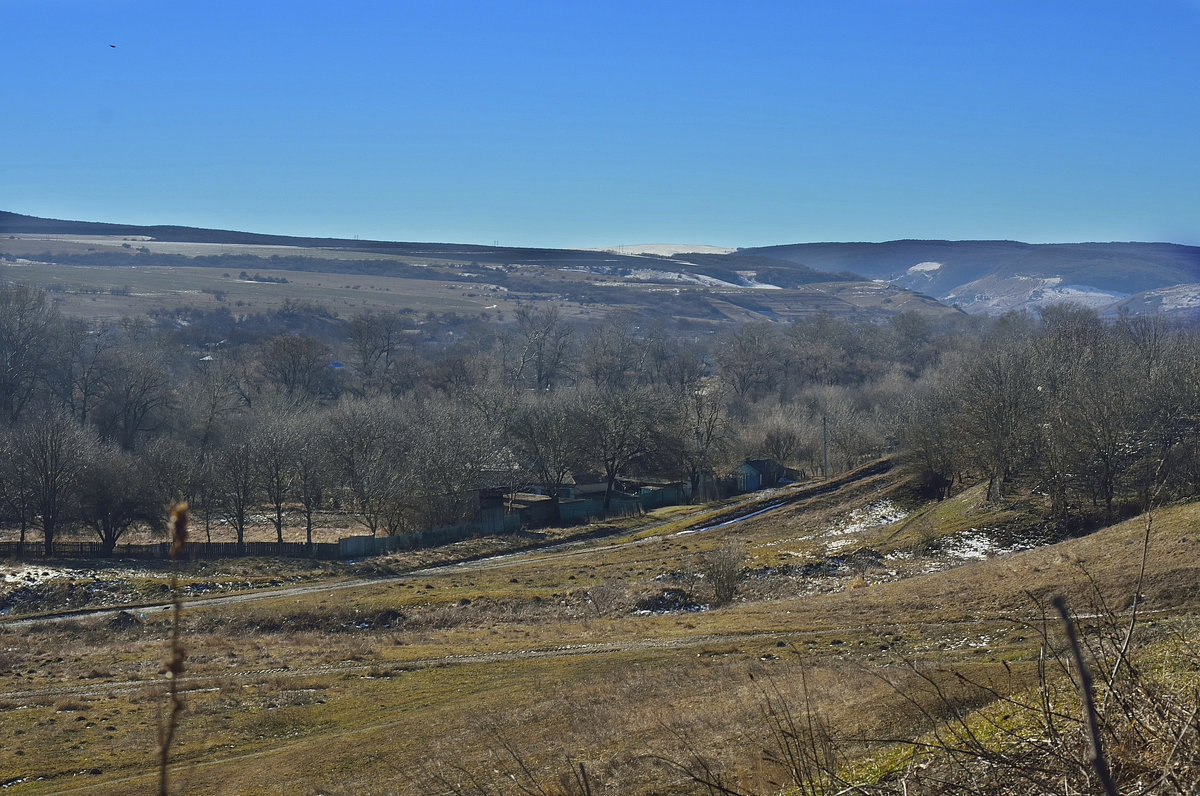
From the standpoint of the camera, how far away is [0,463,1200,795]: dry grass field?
13.1 metres

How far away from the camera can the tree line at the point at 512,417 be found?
47.4 metres

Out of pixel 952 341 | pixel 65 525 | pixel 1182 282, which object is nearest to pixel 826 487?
pixel 65 525

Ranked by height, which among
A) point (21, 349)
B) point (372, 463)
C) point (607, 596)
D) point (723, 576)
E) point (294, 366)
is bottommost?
point (607, 596)

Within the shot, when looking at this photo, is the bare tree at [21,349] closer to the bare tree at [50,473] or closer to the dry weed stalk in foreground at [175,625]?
the bare tree at [50,473]

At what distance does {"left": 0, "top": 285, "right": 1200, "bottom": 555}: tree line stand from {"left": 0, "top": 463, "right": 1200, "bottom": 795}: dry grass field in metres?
5.61

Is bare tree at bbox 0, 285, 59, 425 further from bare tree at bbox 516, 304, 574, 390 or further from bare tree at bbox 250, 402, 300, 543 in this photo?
bare tree at bbox 516, 304, 574, 390

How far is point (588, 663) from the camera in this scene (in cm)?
2580

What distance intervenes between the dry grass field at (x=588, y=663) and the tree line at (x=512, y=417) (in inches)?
221

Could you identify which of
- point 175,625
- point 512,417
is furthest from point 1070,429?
point 175,625

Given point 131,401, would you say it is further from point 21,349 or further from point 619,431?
point 619,431

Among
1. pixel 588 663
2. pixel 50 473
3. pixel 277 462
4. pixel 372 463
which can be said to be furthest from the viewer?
pixel 372 463

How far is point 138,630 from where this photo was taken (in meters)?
37.7

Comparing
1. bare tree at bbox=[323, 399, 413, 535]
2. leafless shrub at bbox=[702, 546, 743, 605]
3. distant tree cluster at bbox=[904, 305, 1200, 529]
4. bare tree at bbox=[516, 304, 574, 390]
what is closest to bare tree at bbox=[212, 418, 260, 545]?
bare tree at bbox=[323, 399, 413, 535]

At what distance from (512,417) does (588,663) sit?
5191cm
